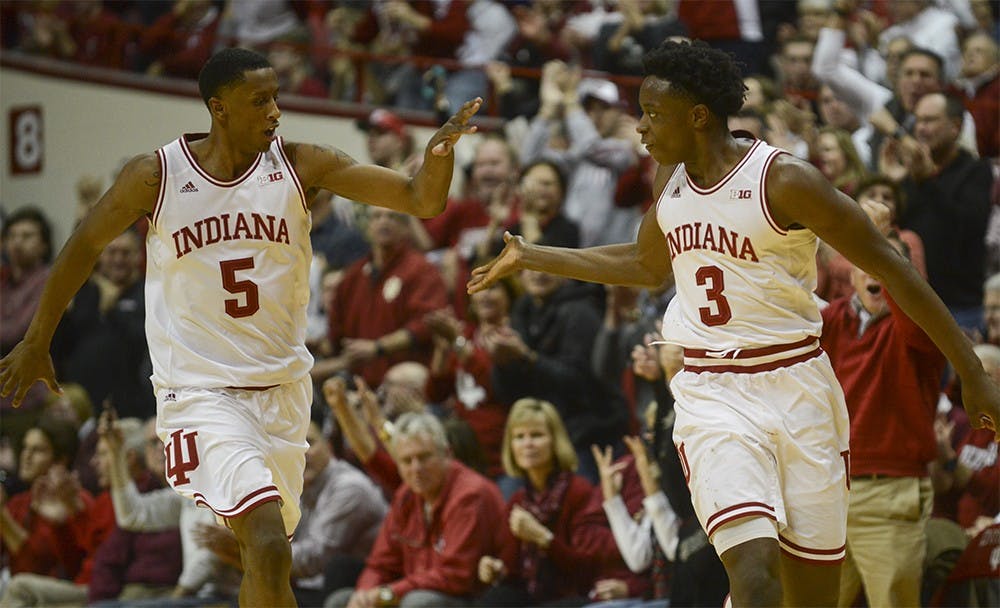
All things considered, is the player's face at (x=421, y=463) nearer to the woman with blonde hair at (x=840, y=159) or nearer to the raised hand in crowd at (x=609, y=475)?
the raised hand in crowd at (x=609, y=475)

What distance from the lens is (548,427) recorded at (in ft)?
26.8

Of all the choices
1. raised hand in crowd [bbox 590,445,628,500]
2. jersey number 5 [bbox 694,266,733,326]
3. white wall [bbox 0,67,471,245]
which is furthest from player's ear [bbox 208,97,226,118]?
white wall [bbox 0,67,471,245]

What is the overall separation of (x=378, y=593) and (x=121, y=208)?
321 cm

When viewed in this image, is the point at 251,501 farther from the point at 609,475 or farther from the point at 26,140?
the point at 26,140

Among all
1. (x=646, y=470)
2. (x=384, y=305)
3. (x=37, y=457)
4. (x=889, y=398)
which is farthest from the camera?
(x=384, y=305)

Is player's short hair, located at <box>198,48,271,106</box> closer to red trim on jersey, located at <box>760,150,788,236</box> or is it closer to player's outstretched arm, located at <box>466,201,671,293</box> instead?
player's outstretched arm, located at <box>466,201,671,293</box>

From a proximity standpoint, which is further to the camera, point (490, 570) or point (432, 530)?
point (432, 530)

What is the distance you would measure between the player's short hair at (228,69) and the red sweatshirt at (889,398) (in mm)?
2883

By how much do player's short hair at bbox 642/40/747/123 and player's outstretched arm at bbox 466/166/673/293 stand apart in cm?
47

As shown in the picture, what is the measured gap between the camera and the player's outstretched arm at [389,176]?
5.64m

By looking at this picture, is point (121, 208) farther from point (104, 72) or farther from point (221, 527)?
point (104, 72)

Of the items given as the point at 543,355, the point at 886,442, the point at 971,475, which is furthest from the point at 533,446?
the point at 971,475

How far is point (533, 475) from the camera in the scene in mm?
8156

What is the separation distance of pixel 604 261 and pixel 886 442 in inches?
70.9
